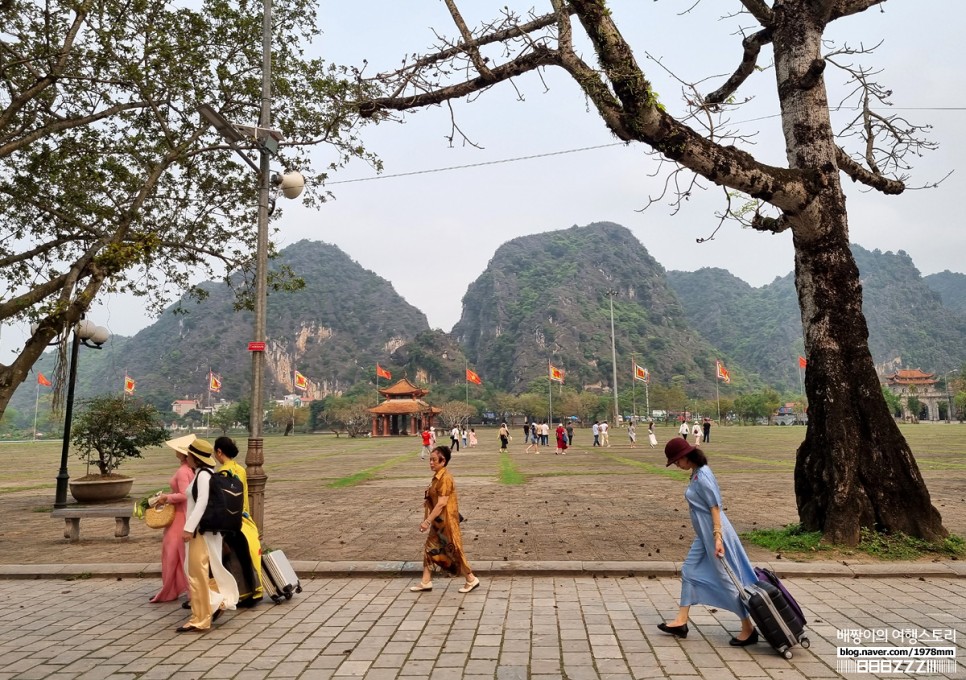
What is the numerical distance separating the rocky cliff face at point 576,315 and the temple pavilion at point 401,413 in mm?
58164

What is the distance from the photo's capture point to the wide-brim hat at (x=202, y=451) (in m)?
5.10

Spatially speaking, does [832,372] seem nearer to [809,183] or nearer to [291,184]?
[809,183]

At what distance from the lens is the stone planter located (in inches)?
467

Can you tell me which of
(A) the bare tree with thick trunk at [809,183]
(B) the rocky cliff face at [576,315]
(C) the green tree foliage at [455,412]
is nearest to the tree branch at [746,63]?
(A) the bare tree with thick trunk at [809,183]

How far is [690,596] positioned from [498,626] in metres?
1.45

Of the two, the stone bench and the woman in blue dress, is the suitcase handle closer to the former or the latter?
the woman in blue dress

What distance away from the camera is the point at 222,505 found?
4848 mm

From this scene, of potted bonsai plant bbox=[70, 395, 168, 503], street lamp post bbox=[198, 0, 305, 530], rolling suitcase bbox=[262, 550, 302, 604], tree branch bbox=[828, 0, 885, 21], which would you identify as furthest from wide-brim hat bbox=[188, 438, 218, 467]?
tree branch bbox=[828, 0, 885, 21]

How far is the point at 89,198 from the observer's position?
10.8 metres

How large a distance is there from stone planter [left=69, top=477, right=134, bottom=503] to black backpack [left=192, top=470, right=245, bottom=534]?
907 cm

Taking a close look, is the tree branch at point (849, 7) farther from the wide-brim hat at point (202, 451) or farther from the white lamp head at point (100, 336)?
the white lamp head at point (100, 336)

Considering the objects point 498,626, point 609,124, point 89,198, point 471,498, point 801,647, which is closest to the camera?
point 801,647

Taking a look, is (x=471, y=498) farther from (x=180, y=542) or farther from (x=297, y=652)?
(x=297, y=652)

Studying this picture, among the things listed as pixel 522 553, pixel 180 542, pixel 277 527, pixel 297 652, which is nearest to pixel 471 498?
pixel 277 527
